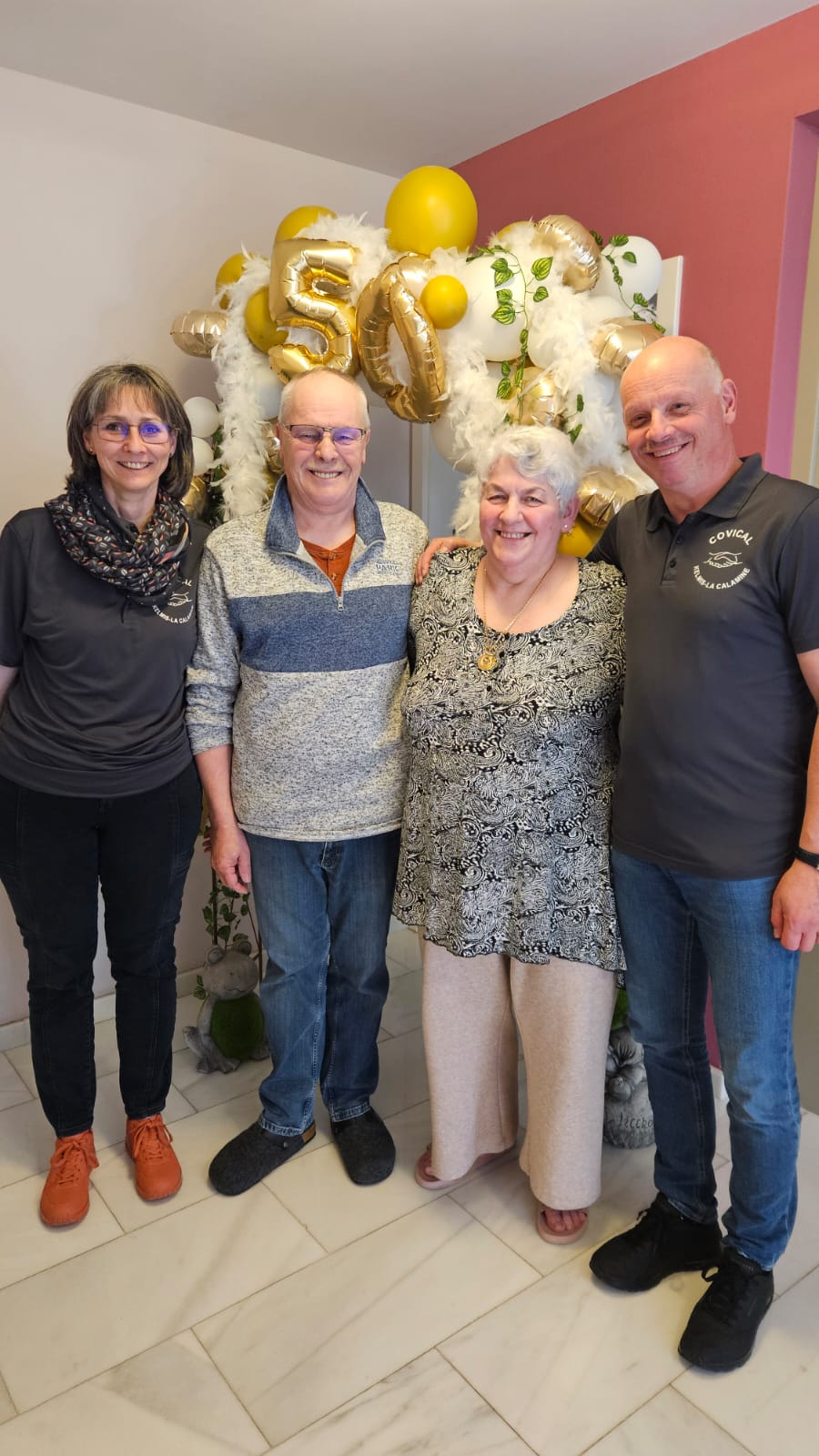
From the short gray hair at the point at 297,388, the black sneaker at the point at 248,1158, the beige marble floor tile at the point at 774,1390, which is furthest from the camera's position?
the black sneaker at the point at 248,1158

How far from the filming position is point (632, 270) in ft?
6.87

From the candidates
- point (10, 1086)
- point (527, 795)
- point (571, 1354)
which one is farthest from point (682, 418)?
point (10, 1086)

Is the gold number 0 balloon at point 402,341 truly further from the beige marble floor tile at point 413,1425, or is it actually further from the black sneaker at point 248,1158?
the beige marble floor tile at point 413,1425

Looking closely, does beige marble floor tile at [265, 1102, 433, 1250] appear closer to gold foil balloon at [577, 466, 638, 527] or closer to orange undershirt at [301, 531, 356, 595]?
orange undershirt at [301, 531, 356, 595]

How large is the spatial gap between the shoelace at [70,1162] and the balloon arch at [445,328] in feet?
4.78

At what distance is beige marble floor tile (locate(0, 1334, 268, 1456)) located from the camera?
1556 mm

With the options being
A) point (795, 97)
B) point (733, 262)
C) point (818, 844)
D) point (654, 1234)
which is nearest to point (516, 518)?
point (818, 844)

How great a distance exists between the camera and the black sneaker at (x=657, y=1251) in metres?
1.84

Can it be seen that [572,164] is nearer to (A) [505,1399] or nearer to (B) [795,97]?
(B) [795,97]

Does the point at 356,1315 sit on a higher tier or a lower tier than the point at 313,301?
lower

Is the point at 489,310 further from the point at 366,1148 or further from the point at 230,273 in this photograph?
the point at 366,1148

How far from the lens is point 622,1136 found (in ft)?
7.47

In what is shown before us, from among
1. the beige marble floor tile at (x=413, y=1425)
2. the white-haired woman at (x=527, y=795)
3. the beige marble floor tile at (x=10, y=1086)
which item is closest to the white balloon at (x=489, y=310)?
the white-haired woman at (x=527, y=795)

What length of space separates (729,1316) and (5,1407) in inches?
48.3
